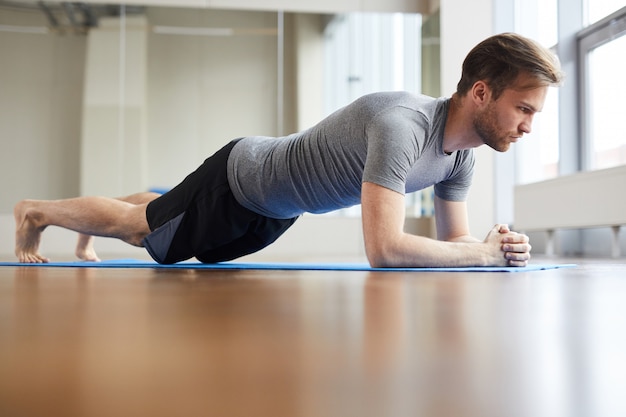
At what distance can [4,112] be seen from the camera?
641 cm

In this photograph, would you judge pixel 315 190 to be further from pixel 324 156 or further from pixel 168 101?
pixel 168 101

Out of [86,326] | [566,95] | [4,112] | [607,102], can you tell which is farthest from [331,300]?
[4,112]

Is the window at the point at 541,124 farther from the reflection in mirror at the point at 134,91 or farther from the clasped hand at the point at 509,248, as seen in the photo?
the clasped hand at the point at 509,248

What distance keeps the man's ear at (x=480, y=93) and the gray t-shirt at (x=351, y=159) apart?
84 mm

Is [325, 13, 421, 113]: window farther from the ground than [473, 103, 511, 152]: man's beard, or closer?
farther from the ground

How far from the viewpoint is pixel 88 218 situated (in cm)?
231

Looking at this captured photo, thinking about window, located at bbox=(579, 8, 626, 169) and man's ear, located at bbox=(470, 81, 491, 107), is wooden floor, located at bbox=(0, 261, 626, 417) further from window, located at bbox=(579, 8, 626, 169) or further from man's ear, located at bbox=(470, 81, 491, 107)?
window, located at bbox=(579, 8, 626, 169)

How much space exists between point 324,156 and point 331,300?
997mm

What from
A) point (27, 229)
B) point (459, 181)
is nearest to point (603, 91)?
point (459, 181)

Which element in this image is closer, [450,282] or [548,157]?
[450,282]

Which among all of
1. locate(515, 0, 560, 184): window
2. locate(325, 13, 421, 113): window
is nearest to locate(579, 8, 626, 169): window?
locate(515, 0, 560, 184): window

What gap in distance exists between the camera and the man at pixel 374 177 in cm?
183

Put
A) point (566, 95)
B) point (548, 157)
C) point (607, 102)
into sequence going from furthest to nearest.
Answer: point (548, 157), point (566, 95), point (607, 102)

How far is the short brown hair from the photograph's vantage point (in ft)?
6.09
